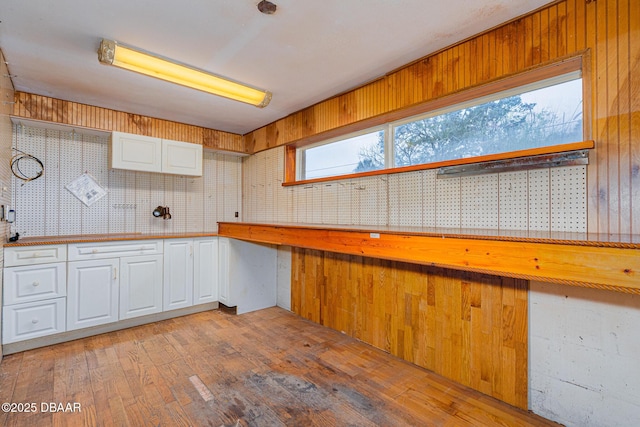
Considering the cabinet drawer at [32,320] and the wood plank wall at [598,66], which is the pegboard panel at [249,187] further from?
the wood plank wall at [598,66]

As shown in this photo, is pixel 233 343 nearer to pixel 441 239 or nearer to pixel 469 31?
pixel 441 239

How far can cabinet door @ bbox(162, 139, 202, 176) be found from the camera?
3574 mm

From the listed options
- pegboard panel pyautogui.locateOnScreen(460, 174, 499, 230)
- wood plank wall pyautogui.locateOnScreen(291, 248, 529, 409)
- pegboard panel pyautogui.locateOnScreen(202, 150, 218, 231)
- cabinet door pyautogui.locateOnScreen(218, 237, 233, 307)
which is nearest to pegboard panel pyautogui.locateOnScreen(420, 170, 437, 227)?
pegboard panel pyautogui.locateOnScreen(460, 174, 499, 230)

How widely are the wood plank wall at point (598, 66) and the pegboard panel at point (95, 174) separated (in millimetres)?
3699

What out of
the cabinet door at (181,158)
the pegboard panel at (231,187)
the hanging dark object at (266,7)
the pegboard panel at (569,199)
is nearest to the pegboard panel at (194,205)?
the pegboard panel at (231,187)

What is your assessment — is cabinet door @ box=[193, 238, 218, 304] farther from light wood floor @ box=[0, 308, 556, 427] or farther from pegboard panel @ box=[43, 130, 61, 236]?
pegboard panel @ box=[43, 130, 61, 236]

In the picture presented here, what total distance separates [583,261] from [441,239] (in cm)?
59

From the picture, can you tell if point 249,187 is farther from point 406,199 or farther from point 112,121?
point 406,199

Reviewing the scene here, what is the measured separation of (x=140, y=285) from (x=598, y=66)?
399cm

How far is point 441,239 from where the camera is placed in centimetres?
165

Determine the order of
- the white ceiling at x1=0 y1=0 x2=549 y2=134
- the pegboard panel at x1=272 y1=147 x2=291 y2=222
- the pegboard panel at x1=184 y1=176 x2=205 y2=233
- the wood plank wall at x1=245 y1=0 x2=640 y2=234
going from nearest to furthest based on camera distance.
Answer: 1. the wood plank wall at x1=245 y1=0 x2=640 y2=234
2. the white ceiling at x1=0 y1=0 x2=549 y2=134
3. the pegboard panel at x1=272 y1=147 x2=291 y2=222
4. the pegboard panel at x1=184 y1=176 x2=205 y2=233

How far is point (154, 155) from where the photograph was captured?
348 centimetres

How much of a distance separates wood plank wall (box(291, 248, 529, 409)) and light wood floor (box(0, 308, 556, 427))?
0.11 meters

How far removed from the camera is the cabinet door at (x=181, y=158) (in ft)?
11.7
